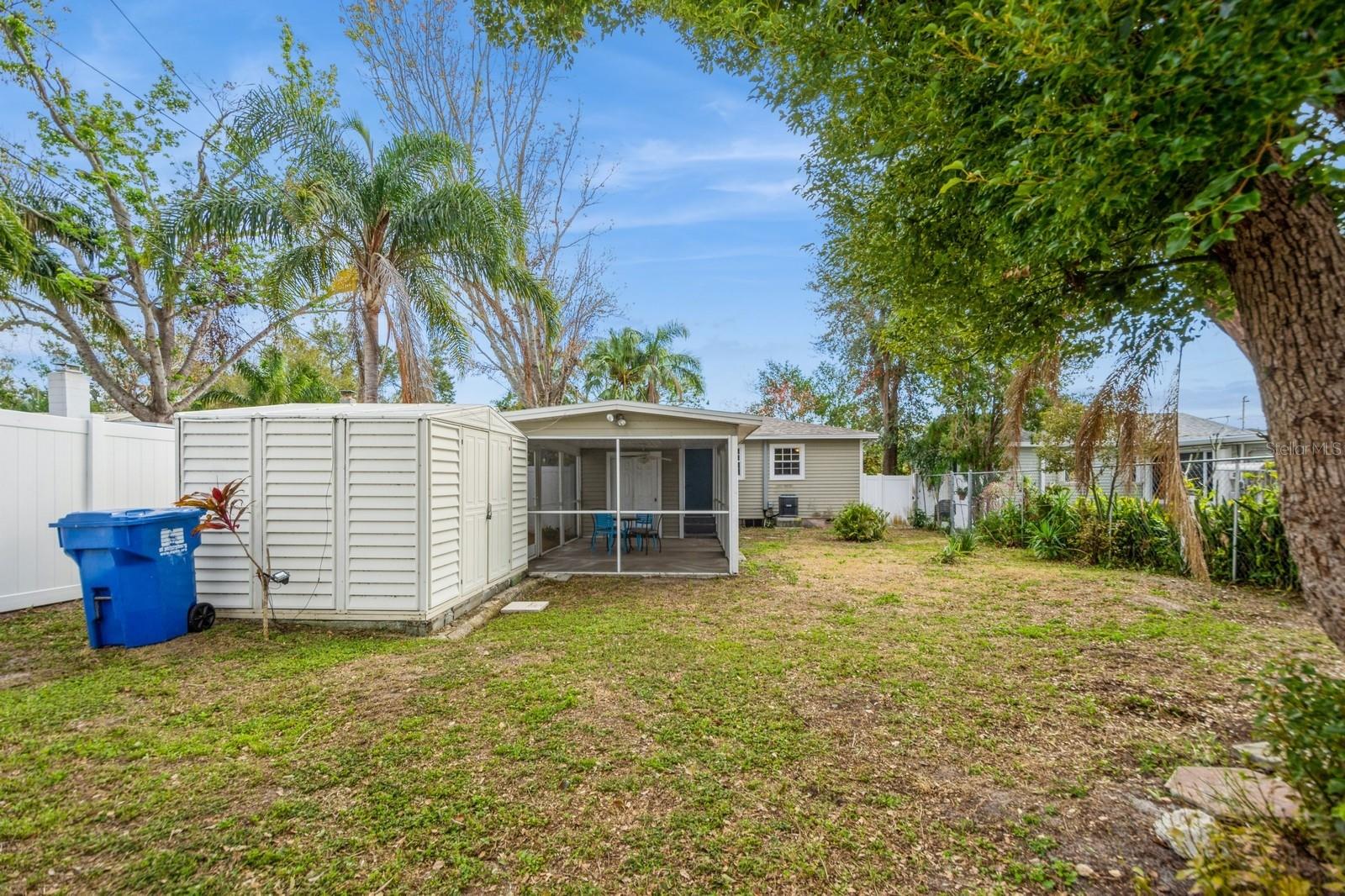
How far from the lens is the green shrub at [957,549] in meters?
9.97

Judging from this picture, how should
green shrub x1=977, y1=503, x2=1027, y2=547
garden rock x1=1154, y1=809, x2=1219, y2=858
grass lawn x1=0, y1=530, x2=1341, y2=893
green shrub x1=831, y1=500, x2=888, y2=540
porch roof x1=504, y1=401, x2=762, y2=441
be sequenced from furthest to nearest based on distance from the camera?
green shrub x1=831, y1=500, x2=888, y2=540, green shrub x1=977, y1=503, x2=1027, y2=547, porch roof x1=504, y1=401, x2=762, y2=441, grass lawn x1=0, y1=530, x2=1341, y2=893, garden rock x1=1154, y1=809, x2=1219, y2=858

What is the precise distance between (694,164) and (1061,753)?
39.6 ft

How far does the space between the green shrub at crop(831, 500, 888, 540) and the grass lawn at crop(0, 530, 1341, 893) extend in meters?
6.91

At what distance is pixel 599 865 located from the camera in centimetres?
234

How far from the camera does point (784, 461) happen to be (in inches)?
641

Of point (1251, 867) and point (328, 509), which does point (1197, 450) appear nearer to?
point (1251, 867)

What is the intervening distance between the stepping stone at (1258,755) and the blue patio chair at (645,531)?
25.7 ft

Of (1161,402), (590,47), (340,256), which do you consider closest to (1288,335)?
(1161,402)

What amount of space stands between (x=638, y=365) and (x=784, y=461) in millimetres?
6341

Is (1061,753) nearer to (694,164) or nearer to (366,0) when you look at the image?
(694,164)

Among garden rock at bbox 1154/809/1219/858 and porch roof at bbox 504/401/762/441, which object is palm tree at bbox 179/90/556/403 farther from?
garden rock at bbox 1154/809/1219/858

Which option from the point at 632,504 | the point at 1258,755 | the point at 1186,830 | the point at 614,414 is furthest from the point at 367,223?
the point at 1258,755

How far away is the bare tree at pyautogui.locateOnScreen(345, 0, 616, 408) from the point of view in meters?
13.9

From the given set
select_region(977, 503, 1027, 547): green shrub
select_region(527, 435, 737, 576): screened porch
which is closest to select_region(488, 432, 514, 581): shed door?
select_region(527, 435, 737, 576): screened porch
